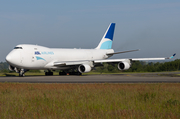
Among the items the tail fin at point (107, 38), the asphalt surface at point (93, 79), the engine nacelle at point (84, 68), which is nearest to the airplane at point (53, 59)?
the engine nacelle at point (84, 68)

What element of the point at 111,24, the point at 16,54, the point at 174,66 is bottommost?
the point at 174,66

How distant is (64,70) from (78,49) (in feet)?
17.5

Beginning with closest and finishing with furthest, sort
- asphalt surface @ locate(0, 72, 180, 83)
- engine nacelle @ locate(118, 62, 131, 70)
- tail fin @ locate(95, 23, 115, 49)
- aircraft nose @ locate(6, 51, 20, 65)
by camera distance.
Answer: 1. asphalt surface @ locate(0, 72, 180, 83)
2. aircraft nose @ locate(6, 51, 20, 65)
3. engine nacelle @ locate(118, 62, 131, 70)
4. tail fin @ locate(95, 23, 115, 49)

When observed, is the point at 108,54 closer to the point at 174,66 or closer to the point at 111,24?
the point at 111,24

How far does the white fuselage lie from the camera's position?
35.7 metres

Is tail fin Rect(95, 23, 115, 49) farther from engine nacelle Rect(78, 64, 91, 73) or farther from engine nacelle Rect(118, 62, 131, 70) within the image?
engine nacelle Rect(78, 64, 91, 73)

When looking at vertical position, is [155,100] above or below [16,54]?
below

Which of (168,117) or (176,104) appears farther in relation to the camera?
(176,104)

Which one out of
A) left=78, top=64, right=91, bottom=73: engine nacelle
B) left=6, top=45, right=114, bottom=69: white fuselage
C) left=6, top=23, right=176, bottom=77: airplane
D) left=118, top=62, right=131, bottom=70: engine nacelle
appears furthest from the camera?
left=118, top=62, right=131, bottom=70: engine nacelle

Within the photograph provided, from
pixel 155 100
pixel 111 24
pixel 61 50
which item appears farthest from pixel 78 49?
pixel 155 100

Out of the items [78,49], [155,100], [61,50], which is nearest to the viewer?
[155,100]

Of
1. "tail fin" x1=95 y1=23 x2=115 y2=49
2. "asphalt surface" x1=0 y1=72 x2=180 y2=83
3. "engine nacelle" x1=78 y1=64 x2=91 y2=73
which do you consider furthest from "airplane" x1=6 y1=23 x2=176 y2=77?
"asphalt surface" x1=0 y1=72 x2=180 y2=83

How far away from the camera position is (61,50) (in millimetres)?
43531

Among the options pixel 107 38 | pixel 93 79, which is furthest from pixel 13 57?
pixel 107 38
